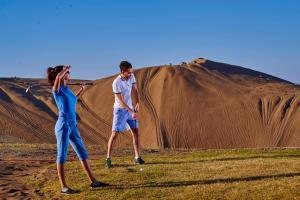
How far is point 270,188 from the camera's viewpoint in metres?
7.99

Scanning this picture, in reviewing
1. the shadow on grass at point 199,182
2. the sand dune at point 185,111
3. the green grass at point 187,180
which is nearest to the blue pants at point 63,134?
the green grass at point 187,180

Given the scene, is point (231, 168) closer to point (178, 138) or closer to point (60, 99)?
point (60, 99)

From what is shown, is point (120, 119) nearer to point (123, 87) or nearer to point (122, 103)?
point (122, 103)

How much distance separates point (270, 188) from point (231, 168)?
224 cm

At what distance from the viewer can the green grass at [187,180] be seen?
7.98 m

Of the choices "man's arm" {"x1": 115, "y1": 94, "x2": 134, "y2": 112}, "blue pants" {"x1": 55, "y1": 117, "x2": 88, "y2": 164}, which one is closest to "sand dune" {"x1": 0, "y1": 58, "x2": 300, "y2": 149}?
"man's arm" {"x1": 115, "y1": 94, "x2": 134, "y2": 112}

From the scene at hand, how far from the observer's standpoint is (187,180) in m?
9.25

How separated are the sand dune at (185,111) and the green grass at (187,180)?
2940 centimetres

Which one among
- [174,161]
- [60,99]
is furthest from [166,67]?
[60,99]

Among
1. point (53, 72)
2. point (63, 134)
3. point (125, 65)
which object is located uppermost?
point (125, 65)

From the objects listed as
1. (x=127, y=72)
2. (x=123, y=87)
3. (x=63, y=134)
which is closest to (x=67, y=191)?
(x=63, y=134)

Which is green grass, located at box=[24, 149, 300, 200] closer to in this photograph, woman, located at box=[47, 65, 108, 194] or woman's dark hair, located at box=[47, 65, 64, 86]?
woman, located at box=[47, 65, 108, 194]

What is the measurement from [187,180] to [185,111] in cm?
3811

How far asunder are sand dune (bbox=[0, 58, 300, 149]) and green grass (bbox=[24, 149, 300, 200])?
29.4m
